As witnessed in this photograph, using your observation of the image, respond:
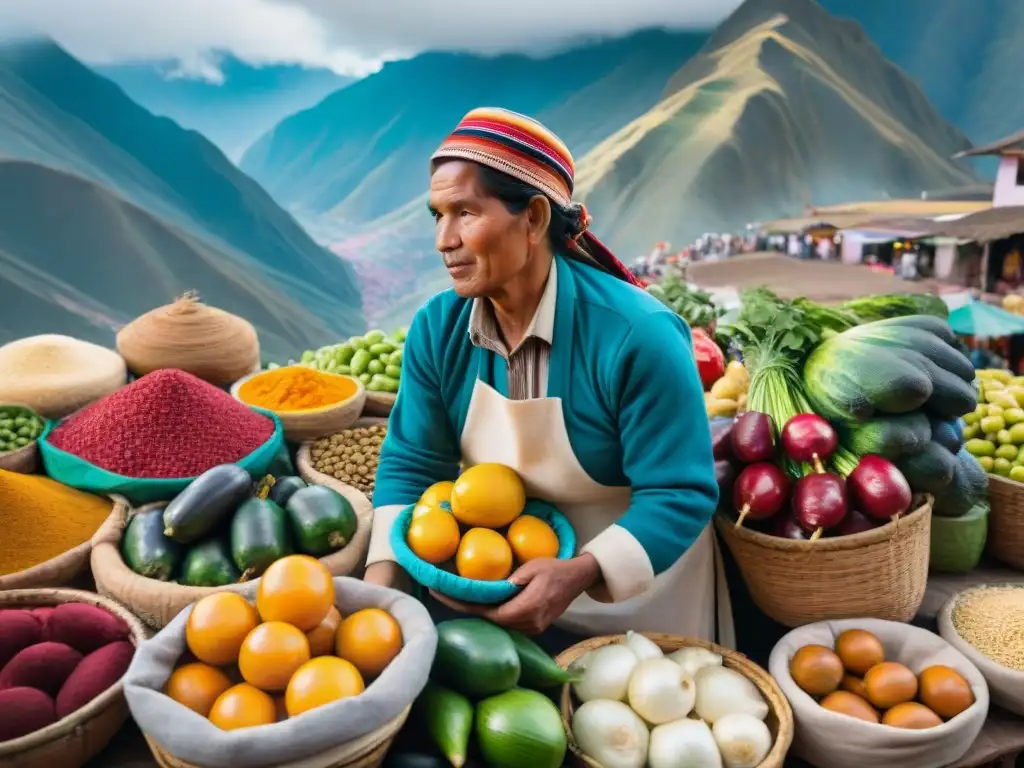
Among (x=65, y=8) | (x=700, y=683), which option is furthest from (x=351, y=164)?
(x=700, y=683)

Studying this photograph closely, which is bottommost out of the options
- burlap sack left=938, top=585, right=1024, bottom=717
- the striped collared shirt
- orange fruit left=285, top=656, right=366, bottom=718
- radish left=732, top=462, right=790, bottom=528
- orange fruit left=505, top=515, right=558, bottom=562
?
burlap sack left=938, top=585, right=1024, bottom=717

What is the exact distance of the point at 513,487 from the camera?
1.35 metres

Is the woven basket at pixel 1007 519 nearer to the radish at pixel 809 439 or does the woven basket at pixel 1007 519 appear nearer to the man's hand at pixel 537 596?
the radish at pixel 809 439

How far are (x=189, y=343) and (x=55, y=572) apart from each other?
3.39 feet

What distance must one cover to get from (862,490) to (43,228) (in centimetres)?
382

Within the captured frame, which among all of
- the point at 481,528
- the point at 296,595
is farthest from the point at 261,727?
the point at 481,528

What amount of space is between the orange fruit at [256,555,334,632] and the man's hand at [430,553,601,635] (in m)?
0.22

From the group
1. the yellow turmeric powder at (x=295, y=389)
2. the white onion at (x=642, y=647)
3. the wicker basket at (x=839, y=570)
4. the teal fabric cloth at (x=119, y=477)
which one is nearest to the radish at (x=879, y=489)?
the wicker basket at (x=839, y=570)

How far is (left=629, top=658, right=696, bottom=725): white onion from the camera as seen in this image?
4.00 ft

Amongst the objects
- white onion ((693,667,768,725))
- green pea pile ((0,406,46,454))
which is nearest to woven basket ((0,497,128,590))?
green pea pile ((0,406,46,454))

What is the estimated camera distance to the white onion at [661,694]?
1.22 metres

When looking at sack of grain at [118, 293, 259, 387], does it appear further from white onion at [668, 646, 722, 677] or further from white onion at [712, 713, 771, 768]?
white onion at [712, 713, 771, 768]

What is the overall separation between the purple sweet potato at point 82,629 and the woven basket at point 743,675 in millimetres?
717

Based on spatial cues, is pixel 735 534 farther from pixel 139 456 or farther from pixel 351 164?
pixel 351 164
